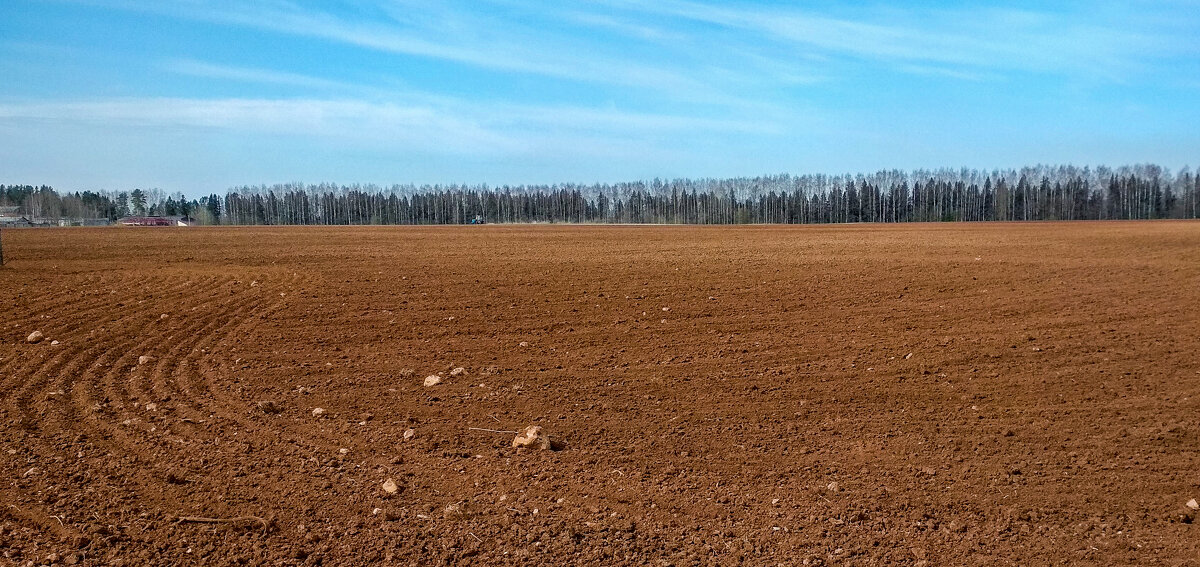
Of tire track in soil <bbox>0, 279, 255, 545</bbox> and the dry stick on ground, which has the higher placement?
tire track in soil <bbox>0, 279, 255, 545</bbox>

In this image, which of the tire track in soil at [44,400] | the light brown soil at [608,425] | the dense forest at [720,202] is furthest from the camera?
the dense forest at [720,202]

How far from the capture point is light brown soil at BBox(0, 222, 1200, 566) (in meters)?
5.42

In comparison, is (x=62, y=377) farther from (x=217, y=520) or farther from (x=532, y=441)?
(x=532, y=441)

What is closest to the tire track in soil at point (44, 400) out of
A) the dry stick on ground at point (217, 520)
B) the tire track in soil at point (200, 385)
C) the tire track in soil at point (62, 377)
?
the tire track in soil at point (62, 377)

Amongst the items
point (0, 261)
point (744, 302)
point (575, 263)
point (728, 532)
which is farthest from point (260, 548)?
point (0, 261)

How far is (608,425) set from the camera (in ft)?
25.9

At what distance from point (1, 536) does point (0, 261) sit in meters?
20.6

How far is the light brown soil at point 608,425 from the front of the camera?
5422mm

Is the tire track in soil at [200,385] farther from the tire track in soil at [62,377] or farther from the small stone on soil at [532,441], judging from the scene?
the small stone on soil at [532,441]

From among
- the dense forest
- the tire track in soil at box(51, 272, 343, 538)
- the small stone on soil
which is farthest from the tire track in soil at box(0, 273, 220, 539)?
the dense forest

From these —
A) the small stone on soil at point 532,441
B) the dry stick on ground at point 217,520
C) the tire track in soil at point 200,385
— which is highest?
the tire track in soil at point 200,385

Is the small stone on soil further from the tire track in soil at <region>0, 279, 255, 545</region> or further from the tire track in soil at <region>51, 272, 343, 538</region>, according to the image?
the tire track in soil at <region>0, 279, 255, 545</region>

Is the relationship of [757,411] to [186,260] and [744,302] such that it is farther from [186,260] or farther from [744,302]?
[186,260]

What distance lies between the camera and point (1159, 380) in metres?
9.38
